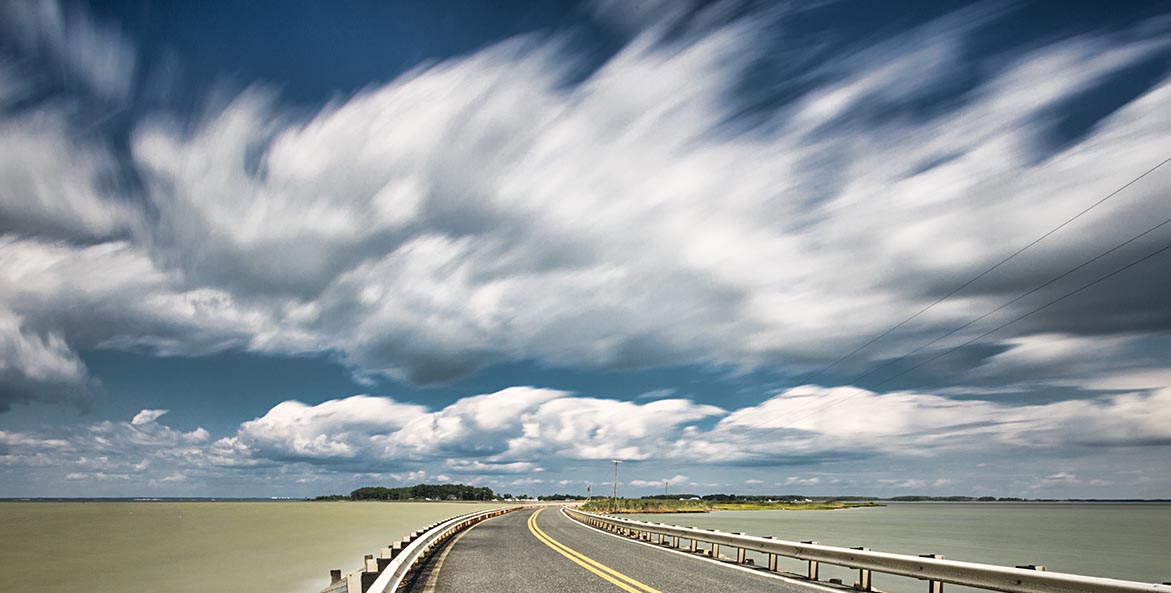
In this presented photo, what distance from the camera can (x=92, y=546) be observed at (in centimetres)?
4422

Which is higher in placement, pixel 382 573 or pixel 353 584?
pixel 353 584

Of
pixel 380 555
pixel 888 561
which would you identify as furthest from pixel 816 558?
pixel 380 555

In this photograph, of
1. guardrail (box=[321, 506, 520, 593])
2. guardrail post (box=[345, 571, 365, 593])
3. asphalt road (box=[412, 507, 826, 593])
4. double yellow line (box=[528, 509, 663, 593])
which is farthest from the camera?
asphalt road (box=[412, 507, 826, 593])

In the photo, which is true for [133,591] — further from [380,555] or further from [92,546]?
[92,546]

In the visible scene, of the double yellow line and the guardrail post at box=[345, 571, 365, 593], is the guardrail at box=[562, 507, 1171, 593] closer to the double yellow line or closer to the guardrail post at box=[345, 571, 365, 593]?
the double yellow line

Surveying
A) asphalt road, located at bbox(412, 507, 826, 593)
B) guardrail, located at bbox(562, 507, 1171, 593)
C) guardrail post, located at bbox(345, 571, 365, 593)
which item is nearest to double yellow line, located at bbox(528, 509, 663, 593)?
asphalt road, located at bbox(412, 507, 826, 593)

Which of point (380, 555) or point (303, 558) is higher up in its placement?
point (380, 555)

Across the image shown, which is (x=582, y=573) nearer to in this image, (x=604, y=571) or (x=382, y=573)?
(x=604, y=571)

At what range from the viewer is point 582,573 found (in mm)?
14719

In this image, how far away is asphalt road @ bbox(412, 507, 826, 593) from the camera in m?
12.5

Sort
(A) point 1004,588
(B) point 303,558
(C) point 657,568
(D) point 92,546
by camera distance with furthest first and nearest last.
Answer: (D) point 92,546, (B) point 303,558, (C) point 657,568, (A) point 1004,588

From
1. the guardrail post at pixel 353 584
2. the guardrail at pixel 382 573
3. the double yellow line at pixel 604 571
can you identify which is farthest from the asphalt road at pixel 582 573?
the guardrail post at pixel 353 584

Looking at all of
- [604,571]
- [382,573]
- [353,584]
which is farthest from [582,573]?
[353,584]

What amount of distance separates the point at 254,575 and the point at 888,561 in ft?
67.0
